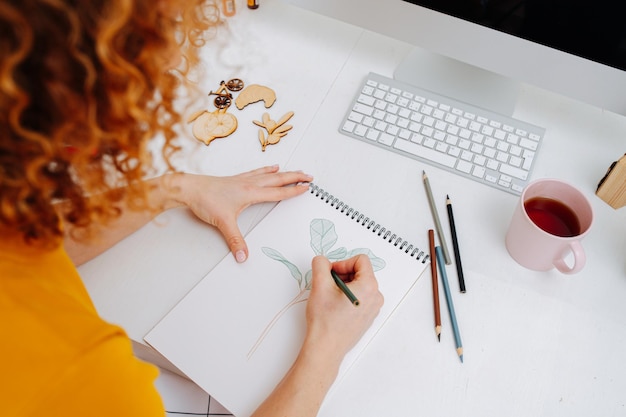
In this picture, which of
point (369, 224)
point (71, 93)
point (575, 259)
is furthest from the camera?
point (369, 224)

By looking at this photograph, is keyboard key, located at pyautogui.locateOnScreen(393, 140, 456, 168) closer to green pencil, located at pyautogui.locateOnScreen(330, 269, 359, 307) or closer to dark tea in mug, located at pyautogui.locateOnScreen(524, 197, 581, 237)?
dark tea in mug, located at pyautogui.locateOnScreen(524, 197, 581, 237)

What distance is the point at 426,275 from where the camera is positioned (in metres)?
0.65

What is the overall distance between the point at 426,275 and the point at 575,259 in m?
0.17

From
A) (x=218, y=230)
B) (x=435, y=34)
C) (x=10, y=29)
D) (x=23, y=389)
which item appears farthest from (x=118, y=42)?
(x=435, y=34)

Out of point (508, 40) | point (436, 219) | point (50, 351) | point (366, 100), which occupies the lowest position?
point (50, 351)

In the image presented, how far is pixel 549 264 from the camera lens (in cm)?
63

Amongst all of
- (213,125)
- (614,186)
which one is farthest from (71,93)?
(614,186)

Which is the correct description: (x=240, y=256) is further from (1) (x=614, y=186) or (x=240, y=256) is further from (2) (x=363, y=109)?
(1) (x=614, y=186)

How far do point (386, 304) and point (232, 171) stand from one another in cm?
29

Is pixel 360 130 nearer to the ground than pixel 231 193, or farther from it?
farther from it

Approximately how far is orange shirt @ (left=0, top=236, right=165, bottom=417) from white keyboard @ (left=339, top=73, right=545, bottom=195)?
47 centimetres

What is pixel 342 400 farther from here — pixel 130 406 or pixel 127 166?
pixel 127 166

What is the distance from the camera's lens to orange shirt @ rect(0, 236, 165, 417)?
391 mm

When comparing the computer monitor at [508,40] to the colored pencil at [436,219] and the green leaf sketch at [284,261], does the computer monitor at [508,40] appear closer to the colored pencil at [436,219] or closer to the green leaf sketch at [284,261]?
the colored pencil at [436,219]
